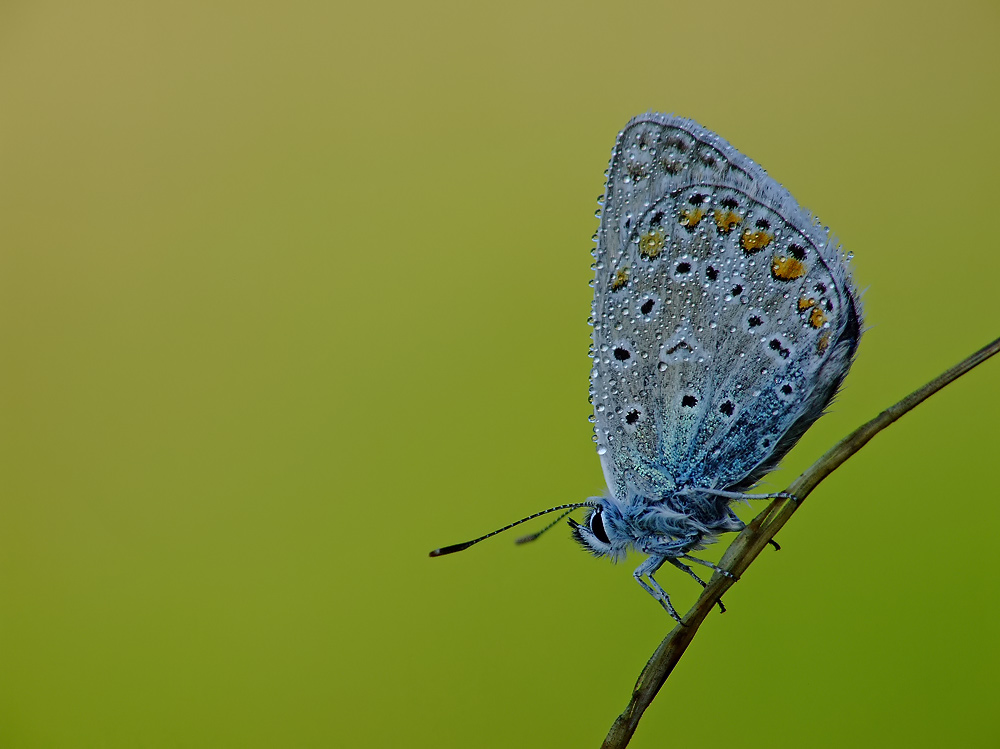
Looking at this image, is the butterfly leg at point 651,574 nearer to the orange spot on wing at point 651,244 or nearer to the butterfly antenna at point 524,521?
the butterfly antenna at point 524,521

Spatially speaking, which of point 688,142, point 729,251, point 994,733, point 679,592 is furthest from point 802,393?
point 994,733

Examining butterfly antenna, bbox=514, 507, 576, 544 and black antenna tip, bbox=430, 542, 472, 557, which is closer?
black antenna tip, bbox=430, 542, 472, 557

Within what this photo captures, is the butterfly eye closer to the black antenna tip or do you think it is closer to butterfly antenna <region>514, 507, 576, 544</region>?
butterfly antenna <region>514, 507, 576, 544</region>

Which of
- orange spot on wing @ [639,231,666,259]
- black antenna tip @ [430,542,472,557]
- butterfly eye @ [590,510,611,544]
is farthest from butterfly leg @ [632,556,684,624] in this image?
orange spot on wing @ [639,231,666,259]

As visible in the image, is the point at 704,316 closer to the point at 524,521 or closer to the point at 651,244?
the point at 651,244

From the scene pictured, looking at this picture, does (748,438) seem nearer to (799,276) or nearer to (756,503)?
(756,503)

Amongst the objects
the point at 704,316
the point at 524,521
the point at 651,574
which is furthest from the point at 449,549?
the point at 704,316
